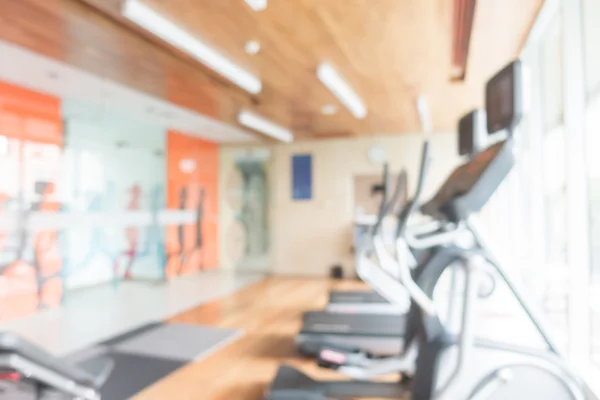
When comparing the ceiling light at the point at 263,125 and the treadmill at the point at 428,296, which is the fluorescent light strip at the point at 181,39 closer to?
the ceiling light at the point at 263,125

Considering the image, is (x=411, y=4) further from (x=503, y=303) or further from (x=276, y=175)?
(x=276, y=175)

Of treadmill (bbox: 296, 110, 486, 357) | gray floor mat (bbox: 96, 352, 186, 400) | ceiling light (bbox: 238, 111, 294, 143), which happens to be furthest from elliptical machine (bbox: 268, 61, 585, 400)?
ceiling light (bbox: 238, 111, 294, 143)

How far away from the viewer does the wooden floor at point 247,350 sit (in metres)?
2.91

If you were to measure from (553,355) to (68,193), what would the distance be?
4.37m

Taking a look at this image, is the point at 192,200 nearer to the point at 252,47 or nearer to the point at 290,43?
the point at 252,47

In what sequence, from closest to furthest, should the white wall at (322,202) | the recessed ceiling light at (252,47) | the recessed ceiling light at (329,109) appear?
the recessed ceiling light at (252,47)
the recessed ceiling light at (329,109)
the white wall at (322,202)

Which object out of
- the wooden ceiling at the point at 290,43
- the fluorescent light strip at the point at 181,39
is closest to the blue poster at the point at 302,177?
the wooden ceiling at the point at 290,43

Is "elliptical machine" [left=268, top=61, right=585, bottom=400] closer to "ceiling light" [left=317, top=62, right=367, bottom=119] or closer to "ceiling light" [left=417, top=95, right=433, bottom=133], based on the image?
"ceiling light" [left=317, top=62, right=367, bottom=119]

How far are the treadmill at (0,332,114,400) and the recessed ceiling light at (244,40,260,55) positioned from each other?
261cm

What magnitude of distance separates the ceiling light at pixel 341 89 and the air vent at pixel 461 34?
1.12 meters

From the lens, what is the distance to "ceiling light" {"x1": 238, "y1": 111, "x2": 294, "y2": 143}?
5979 mm

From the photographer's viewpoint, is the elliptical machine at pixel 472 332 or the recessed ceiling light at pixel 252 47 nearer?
the elliptical machine at pixel 472 332

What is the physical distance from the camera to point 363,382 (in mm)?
→ 2904

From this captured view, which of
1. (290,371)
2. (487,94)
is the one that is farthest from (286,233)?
(487,94)
